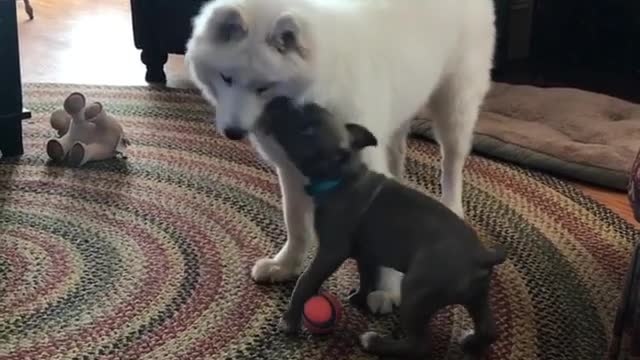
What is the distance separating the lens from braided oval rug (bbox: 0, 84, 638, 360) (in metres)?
1.67

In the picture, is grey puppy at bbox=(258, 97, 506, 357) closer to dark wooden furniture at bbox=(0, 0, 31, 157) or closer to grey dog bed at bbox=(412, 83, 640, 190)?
grey dog bed at bbox=(412, 83, 640, 190)

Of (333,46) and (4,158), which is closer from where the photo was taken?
(333,46)

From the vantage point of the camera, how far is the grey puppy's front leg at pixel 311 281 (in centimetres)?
159

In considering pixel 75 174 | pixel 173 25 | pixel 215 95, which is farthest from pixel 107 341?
pixel 173 25

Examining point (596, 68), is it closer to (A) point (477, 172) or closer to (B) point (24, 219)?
(A) point (477, 172)

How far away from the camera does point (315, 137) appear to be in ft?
4.97

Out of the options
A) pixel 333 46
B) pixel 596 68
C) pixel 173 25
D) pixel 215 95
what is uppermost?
pixel 333 46

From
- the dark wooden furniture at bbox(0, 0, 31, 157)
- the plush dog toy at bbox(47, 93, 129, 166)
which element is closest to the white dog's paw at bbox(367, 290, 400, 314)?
the plush dog toy at bbox(47, 93, 129, 166)

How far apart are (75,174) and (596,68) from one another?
7.20 feet

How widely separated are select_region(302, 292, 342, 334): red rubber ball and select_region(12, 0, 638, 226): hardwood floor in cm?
110

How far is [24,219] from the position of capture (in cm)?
213

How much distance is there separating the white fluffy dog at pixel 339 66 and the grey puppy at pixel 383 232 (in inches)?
2.5

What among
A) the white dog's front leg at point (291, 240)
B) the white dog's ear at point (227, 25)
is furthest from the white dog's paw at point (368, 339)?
the white dog's ear at point (227, 25)

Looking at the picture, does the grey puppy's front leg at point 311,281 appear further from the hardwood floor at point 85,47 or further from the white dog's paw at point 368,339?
the hardwood floor at point 85,47
